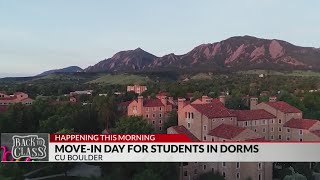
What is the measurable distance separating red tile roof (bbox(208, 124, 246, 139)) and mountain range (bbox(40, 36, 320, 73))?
5721 mm

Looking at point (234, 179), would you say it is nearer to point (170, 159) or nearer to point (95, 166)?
point (170, 159)

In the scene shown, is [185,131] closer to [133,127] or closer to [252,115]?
[133,127]

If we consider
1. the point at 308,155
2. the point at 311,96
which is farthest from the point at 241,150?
the point at 311,96

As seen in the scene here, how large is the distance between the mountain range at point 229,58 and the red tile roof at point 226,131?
5721mm

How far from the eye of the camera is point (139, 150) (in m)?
8.60

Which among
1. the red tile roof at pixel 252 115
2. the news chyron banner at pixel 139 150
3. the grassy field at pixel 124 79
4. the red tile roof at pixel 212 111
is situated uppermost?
the grassy field at pixel 124 79

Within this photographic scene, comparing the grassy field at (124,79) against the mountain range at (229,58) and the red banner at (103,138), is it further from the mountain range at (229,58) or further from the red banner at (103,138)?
the red banner at (103,138)

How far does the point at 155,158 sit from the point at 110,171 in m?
2.06

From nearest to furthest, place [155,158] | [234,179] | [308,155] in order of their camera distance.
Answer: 1. [155,158]
2. [308,155]
3. [234,179]

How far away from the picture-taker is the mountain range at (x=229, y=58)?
1720 centimetres

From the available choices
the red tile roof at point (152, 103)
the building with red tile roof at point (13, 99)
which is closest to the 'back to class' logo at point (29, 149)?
the red tile roof at point (152, 103)

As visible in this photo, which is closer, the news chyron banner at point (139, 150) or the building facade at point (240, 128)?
the news chyron banner at point (139, 150)

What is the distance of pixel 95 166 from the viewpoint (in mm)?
10992

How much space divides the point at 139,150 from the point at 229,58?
13379 millimetres
